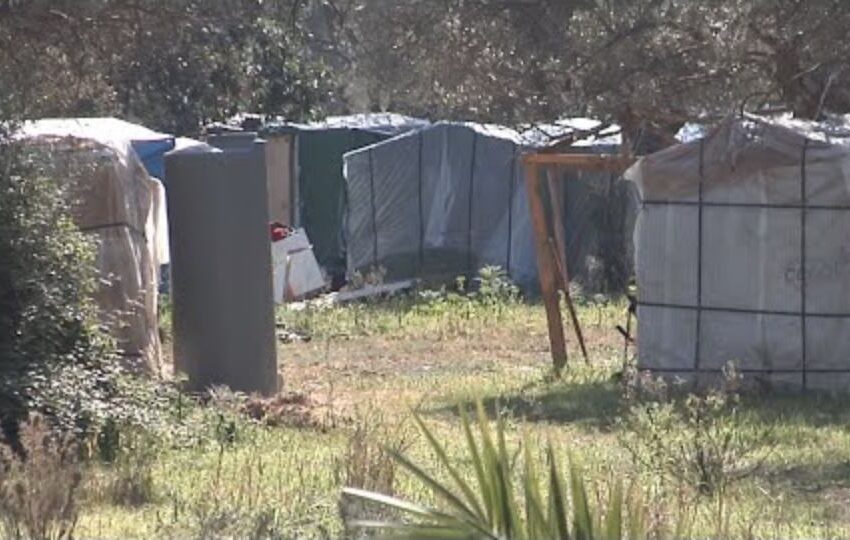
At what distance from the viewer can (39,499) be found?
→ 281 inches

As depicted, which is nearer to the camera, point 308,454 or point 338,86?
point 308,454

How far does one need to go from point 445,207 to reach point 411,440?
16.0 m

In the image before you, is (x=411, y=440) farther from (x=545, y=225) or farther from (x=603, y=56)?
(x=545, y=225)

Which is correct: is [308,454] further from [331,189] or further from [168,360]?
[331,189]

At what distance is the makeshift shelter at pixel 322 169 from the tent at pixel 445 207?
1.43 metres

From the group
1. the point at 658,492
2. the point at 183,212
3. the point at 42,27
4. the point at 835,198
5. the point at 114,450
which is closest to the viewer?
the point at 658,492

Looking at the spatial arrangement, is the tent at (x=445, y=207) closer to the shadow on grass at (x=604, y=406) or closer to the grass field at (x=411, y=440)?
the grass field at (x=411, y=440)

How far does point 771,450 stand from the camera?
472 inches

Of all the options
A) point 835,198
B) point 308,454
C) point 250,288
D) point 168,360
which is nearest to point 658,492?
point 308,454

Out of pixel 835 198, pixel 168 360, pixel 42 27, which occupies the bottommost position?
pixel 168 360

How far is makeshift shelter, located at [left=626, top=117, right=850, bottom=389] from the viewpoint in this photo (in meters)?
15.3

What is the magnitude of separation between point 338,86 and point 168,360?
43.3ft

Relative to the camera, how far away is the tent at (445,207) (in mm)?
26531

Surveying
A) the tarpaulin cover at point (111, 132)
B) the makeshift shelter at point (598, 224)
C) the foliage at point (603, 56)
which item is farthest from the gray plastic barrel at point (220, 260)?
the makeshift shelter at point (598, 224)
